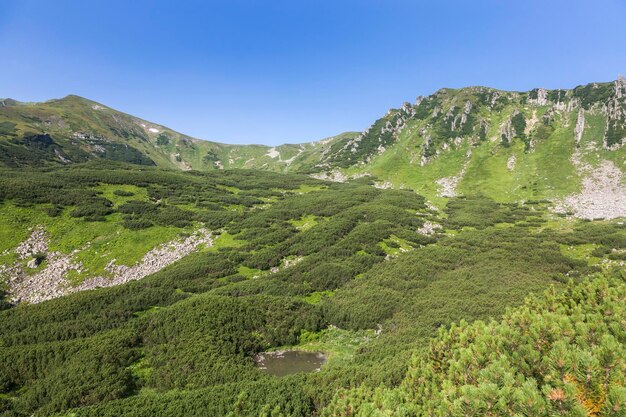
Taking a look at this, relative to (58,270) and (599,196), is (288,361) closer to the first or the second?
(58,270)

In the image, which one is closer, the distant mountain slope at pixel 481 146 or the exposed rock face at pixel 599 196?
the exposed rock face at pixel 599 196

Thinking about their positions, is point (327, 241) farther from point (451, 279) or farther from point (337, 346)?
point (337, 346)

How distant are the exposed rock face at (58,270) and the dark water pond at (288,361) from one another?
2305 centimetres

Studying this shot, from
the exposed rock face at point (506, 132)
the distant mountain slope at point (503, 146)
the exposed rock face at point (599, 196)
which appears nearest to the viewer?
the exposed rock face at point (599, 196)

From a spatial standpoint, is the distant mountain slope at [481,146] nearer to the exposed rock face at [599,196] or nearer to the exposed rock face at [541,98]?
the exposed rock face at [599,196]

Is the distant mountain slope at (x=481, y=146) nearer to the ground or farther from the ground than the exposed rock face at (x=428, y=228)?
farther from the ground

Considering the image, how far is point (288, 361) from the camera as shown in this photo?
22.5 meters

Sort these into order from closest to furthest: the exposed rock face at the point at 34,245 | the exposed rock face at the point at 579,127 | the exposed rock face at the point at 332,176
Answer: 1. the exposed rock face at the point at 34,245
2. the exposed rock face at the point at 579,127
3. the exposed rock face at the point at 332,176

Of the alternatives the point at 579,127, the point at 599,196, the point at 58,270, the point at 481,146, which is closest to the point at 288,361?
the point at 58,270

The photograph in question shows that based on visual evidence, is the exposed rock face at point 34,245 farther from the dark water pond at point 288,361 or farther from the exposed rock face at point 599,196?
the exposed rock face at point 599,196

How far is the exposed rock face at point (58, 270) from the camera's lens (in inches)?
1324

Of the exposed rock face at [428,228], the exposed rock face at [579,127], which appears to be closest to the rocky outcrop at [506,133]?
the exposed rock face at [579,127]

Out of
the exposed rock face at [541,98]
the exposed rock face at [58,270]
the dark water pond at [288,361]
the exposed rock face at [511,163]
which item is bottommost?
the dark water pond at [288,361]

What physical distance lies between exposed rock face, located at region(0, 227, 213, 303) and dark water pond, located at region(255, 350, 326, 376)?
2305cm
